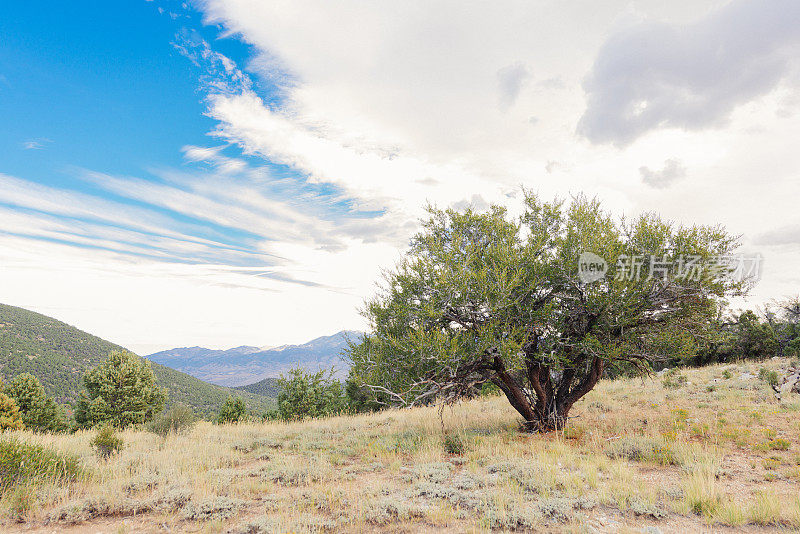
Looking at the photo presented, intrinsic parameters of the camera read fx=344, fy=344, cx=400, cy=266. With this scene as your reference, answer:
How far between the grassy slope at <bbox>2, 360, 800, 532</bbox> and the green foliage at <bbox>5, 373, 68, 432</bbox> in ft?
64.0

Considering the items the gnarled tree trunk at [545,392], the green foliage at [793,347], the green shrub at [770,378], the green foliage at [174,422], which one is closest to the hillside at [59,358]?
the green foliage at [174,422]

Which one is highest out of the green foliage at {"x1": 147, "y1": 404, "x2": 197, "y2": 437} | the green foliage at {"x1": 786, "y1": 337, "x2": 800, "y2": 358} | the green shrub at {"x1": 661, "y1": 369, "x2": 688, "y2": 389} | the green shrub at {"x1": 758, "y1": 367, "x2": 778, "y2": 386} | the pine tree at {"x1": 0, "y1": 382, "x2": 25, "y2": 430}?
the green foliage at {"x1": 786, "y1": 337, "x2": 800, "y2": 358}

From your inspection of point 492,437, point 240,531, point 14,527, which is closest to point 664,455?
point 492,437

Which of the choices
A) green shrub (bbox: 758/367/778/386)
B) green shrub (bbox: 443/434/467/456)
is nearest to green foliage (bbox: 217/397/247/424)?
green shrub (bbox: 443/434/467/456)

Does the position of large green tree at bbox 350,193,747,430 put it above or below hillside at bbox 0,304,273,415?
Result: above

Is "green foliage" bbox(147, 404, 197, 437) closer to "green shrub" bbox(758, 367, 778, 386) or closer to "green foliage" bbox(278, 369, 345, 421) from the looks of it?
"green foliage" bbox(278, 369, 345, 421)

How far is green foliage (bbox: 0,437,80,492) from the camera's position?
308 inches

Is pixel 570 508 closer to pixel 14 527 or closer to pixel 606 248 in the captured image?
pixel 606 248

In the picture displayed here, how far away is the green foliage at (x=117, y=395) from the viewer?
25.2 metres

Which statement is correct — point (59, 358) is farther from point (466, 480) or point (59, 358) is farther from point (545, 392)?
point (466, 480)

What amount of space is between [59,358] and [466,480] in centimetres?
13372

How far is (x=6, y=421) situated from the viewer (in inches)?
705

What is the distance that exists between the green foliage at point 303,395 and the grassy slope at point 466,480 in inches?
471

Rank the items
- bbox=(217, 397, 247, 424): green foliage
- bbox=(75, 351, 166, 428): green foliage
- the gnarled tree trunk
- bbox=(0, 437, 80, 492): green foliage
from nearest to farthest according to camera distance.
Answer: bbox=(0, 437, 80, 492): green foliage < the gnarled tree trunk < bbox=(75, 351, 166, 428): green foliage < bbox=(217, 397, 247, 424): green foliage
